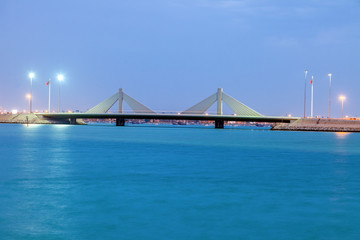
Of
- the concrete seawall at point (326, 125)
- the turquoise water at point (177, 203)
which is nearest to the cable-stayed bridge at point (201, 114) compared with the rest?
the concrete seawall at point (326, 125)

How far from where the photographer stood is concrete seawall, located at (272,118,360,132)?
10275 cm

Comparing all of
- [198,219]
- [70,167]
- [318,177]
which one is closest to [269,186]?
[318,177]

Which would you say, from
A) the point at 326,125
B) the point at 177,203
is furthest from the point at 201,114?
the point at 177,203

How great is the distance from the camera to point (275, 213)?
44.1ft

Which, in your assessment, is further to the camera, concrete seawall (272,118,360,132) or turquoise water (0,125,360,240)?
concrete seawall (272,118,360,132)

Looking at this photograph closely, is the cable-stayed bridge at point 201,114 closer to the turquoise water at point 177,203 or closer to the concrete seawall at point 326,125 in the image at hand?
the concrete seawall at point 326,125

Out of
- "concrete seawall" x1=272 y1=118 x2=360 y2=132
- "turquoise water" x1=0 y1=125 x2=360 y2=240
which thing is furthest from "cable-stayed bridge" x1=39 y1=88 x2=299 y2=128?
"turquoise water" x1=0 y1=125 x2=360 y2=240

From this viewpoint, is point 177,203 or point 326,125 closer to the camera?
point 177,203

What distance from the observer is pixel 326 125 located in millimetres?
104000

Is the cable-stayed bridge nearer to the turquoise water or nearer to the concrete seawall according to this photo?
the concrete seawall

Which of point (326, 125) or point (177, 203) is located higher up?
point (326, 125)

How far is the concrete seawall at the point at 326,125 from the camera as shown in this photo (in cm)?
10275

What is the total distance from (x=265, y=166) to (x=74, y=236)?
19.0 m

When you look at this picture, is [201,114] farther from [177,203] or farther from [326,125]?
[177,203]
